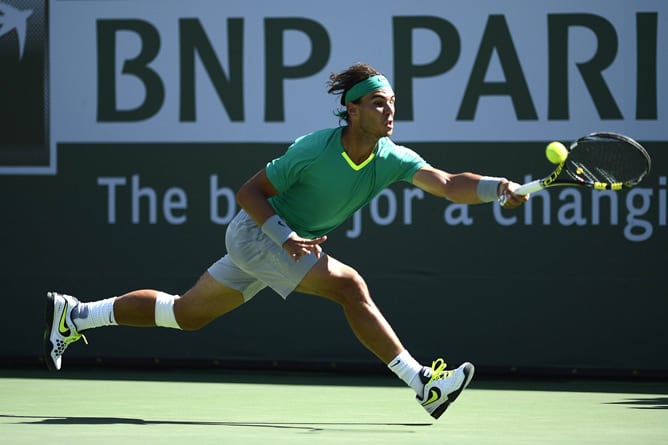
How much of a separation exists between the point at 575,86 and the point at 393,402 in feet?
6.28

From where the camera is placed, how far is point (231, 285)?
5387 mm

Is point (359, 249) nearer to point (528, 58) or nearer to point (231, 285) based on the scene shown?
point (528, 58)

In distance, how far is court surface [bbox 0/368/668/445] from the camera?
479 centimetres

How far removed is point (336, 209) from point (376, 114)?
0.39 metres

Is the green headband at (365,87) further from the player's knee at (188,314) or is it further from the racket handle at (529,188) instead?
the player's knee at (188,314)

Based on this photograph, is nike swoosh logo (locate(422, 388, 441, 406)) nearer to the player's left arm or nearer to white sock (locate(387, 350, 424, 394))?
white sock (locate(387, 350, 424, 394))

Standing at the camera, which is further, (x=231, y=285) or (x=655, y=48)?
(x=655, y=48)

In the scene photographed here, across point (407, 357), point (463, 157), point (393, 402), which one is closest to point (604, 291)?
point (463, 157)

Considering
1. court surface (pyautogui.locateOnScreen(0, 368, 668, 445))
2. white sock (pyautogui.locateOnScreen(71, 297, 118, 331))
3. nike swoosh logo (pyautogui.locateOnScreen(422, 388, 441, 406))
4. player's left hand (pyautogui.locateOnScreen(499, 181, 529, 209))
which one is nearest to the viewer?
court surface (pyautogui.locateOnScreen(0, 368, 668, 445))

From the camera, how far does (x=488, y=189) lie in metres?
5.05

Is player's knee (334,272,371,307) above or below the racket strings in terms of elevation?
below

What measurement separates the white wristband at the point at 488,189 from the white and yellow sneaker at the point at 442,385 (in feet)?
2.02

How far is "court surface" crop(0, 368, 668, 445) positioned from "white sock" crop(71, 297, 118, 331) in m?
0.36

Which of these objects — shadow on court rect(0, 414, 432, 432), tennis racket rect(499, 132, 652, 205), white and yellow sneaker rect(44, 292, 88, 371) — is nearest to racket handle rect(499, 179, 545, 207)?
tennis racket rect(499, 132, 652, 205)
